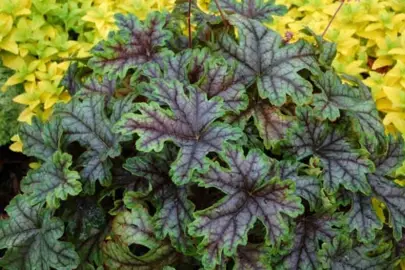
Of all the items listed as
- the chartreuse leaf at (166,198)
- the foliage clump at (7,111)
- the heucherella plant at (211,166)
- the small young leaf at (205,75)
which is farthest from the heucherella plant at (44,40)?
the chartreuse leaf at (166,198)

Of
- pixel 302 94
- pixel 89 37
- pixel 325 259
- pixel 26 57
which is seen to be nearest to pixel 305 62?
pixel 302 94

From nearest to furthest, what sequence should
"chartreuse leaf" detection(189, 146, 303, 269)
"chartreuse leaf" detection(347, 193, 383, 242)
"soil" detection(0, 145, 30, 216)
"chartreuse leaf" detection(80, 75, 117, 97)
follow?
"chartreuse leaf" detection(189, 146, 303, 269), "chartreuse leaf" detection(347, 193, 383, 242), "chartreuse leaf" detection(80, 75, 117, 97), "soil" detection(0, 145, 30, 216)

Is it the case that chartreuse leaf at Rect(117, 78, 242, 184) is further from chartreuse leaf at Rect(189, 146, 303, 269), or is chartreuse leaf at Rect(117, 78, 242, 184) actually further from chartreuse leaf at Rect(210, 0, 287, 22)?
chartreuse leaf at Rect(210, 0, 287, 22)

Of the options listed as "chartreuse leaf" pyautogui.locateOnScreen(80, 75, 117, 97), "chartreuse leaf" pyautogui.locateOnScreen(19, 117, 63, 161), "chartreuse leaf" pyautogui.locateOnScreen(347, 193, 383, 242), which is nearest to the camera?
"chartreuse leaf" pyautogui.locateOnScreen(347, 193, 383, 242)

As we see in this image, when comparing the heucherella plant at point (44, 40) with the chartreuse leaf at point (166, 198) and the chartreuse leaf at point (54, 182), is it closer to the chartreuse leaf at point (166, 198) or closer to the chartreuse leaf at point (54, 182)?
the chartreuse leaf at point (54, 182)

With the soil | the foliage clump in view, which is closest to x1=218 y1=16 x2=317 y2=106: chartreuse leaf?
the foliage clump

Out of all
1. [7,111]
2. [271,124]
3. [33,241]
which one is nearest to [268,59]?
[271,124]
